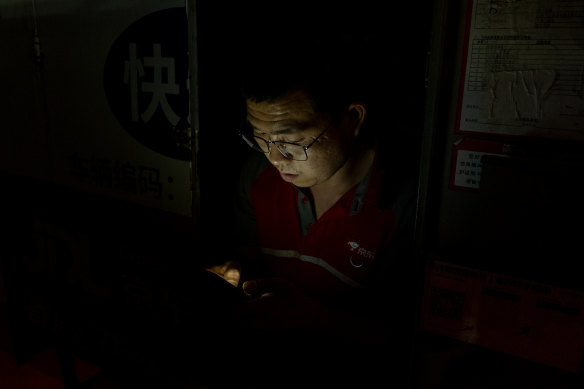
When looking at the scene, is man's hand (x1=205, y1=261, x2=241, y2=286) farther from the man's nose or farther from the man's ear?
the man's ear

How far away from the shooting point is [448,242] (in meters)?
1.94

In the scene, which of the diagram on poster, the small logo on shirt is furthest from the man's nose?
the diagram on poster

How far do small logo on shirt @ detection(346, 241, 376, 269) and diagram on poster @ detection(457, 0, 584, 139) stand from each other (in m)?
0.87

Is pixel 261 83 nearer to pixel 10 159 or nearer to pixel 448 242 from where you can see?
pixel 448 242

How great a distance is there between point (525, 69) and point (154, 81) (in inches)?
80.5

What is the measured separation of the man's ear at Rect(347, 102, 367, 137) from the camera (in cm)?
232

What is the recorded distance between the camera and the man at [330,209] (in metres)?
2.29

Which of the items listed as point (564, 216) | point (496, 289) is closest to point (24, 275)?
point (496, 289)

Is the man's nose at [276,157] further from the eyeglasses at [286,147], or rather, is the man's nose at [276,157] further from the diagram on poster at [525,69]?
the diagram on poster at [525,69]

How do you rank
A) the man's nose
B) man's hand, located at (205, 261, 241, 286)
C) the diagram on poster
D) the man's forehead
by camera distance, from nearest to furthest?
the diagram on poster < the man's forehead < the man's nose < man's hand, located at (205, 261, 241, 286)

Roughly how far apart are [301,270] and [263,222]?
387 millimetres

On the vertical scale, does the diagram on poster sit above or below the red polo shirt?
above

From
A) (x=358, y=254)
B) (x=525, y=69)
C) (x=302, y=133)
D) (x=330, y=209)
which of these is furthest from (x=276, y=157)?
(x=525, y=69)

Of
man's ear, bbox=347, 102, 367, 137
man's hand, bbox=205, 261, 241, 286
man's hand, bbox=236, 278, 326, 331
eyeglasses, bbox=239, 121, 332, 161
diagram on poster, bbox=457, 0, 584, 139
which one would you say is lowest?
man's hand, bbox=236, 278, 326, 331
